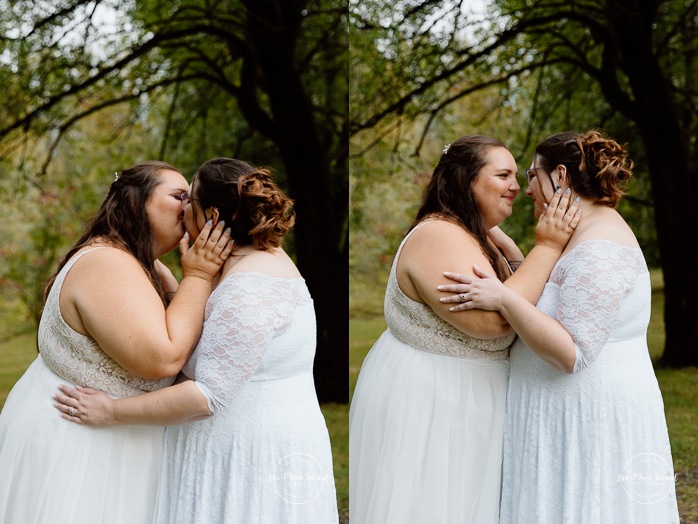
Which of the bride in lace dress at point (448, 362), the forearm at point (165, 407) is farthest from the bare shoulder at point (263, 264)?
the bride in lace dress at point (448, 362)

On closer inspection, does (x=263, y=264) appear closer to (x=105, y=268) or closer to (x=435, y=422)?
(x=105, y=268)

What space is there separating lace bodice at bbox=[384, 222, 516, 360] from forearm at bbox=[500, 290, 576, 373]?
0.85 ft

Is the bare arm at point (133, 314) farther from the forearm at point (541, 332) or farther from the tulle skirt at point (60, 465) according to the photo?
the forearm at point (541, 332)

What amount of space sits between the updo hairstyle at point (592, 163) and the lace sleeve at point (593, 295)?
22cm

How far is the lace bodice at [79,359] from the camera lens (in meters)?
2.43

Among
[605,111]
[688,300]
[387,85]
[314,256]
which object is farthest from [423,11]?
[688,300]

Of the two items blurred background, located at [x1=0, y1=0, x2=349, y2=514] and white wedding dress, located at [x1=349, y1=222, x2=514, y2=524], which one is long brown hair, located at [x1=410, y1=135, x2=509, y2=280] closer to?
white wedding dress, located at [x1=349, y1=222, x2=514, y2=524]

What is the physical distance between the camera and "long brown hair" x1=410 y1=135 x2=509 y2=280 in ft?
9.40

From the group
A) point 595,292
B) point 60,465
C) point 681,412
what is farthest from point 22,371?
point 681,412

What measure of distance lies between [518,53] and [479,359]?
10.2 feet

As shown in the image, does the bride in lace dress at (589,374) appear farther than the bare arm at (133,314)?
Yes

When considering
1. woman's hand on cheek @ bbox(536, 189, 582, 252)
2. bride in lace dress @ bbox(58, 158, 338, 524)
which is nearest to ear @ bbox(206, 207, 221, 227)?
bride in lace dress @ bbox(58, 158, 338, 524)

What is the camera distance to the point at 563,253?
2654 millimetres

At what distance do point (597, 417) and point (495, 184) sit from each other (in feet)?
2.88
